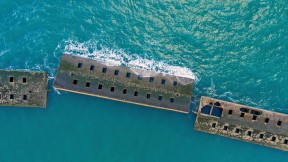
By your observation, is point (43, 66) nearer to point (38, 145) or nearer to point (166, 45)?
point (38, 145)

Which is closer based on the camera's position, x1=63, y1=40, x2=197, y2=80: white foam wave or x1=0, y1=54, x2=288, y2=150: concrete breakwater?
x1=0, y1=54, x2=288, y2=150: concrete breakwater

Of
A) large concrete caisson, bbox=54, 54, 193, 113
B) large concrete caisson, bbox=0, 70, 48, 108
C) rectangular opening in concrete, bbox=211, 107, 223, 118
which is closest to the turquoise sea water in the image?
large concrete caisson, bbox=0, 70, 48, 108

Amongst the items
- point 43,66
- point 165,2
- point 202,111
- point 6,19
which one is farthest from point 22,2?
point 202,111

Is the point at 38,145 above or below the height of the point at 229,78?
below

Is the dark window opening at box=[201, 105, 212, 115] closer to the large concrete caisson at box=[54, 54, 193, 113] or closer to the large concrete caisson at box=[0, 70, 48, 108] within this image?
the large concrete caisson at box=[54, 54, 193, 113]

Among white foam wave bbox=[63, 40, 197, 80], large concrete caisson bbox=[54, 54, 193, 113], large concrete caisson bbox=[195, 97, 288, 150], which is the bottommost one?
large concrete caisson bbox=[195, 97, 288, 150]

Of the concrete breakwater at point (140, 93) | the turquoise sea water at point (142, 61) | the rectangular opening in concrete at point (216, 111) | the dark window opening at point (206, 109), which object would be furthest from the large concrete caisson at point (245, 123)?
the turquoise sea water at point (142, 61)
